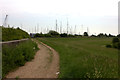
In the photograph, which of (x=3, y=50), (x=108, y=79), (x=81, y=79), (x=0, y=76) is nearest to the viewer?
(x=108, y=79)

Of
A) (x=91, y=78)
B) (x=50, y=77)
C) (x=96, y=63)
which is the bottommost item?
(x=50, y=77)

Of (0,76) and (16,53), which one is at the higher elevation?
(16,53)

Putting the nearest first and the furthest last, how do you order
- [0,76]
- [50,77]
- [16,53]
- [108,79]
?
[108,79], [0,76], [50,77], [16,53]

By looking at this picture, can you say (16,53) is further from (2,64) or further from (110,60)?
(110,60)

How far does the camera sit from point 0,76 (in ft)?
17.6

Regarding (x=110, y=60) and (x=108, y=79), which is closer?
(x=108, y=79)

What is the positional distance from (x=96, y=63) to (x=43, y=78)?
257cm

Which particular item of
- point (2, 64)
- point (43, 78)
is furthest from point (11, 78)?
point (43, 78)

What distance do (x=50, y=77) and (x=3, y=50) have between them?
2985 mm

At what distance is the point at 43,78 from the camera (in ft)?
18.6

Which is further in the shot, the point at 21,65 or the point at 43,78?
the point at 21,65

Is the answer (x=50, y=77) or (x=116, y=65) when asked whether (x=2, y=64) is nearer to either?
(x=50, y=77)

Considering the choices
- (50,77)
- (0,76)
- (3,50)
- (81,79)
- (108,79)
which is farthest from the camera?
(3,50)

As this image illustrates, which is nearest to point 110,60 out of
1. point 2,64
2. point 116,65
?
point 116,65
